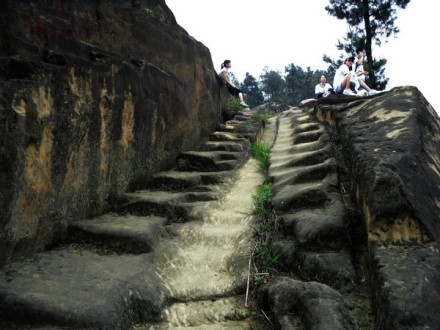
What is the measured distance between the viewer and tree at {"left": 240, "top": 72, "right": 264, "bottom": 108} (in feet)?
125

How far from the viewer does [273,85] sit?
Answer: 3950 centimetres

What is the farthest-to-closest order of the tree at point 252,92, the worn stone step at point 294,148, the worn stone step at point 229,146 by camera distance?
1. the tree at point 252,92
2. the worn stone step at point 229,146
3. the worn stone step at point 294,148

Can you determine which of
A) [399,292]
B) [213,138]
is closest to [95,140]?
[399,292]

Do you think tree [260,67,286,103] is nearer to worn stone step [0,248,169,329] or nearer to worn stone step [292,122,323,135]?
worn stone step [292,122,323,135]

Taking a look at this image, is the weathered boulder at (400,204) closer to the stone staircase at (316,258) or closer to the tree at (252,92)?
the stone staircase at (316,258)

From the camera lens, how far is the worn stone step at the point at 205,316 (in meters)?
2.06

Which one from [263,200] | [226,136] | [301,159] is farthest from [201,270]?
[226,136]

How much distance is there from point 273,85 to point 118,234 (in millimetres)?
38490

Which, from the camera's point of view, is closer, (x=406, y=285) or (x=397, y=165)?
(x=406, y=285)

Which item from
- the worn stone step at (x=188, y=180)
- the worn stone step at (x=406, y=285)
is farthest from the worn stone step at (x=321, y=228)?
the worn stone step at (x=188, y=180)

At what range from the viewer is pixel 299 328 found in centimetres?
183

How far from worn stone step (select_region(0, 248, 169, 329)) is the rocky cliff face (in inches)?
9.1

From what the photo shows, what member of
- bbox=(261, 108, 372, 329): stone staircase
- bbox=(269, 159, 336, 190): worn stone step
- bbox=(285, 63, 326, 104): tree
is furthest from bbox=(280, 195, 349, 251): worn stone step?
bbox=(285, 63, 326, 104): tree

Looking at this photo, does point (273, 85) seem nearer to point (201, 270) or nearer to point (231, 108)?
point (231, 108)
